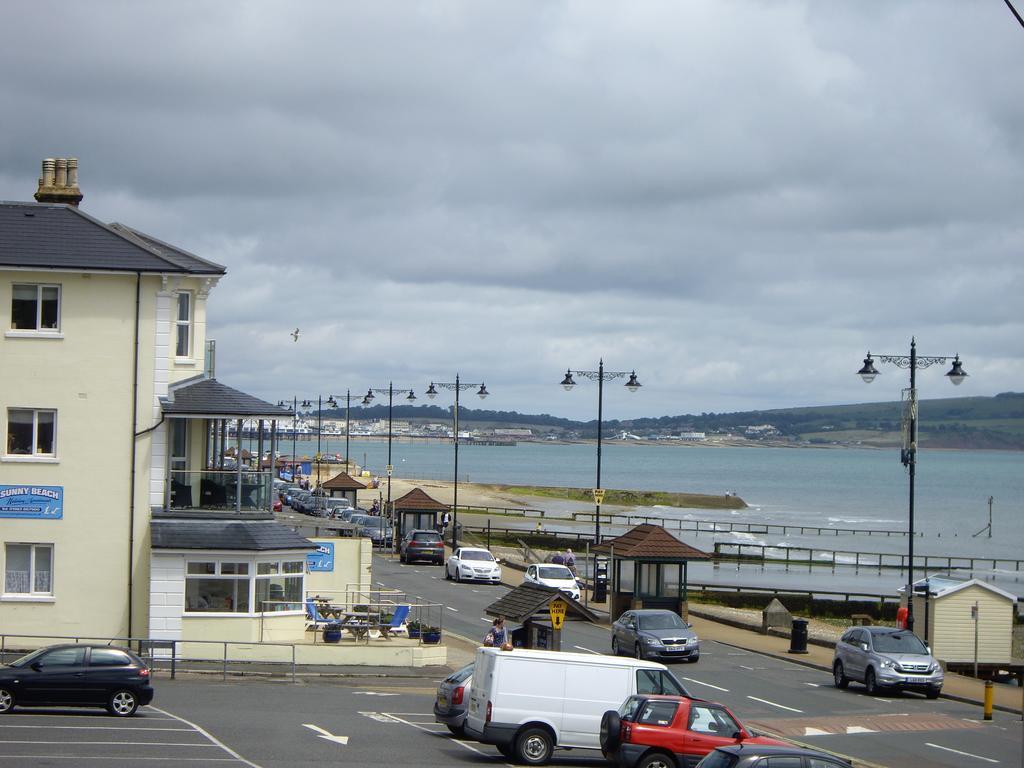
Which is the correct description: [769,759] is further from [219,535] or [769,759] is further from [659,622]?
[659,622]

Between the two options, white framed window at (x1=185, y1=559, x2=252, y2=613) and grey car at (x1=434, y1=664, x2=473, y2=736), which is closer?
grey car at (x1=434, y1=664, x2=473, y2=736)

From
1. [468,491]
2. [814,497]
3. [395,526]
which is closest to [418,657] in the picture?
[395,526]

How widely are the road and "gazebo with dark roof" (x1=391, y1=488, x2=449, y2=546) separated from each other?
26.1m

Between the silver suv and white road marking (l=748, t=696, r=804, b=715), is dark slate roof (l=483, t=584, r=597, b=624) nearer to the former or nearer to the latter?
white road marking (l=748, t=696, r=804, b=715)

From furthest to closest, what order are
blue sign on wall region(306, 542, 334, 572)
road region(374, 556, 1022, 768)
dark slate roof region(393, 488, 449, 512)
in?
dark slate roof region(393, 488, 449, 512) < blue sign on wall region(306, 542, 334, 572) < road region(374, 556, 1022, 768)

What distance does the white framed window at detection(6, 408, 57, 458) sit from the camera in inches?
1298

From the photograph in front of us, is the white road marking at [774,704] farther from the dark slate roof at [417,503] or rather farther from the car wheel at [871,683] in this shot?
the dark slate roof at [417,503]

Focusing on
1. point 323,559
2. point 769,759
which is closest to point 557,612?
point 769,759

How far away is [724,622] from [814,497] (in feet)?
508

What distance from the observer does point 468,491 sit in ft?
556

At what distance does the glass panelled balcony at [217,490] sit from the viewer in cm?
3362

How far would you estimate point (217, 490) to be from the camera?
33.9 m

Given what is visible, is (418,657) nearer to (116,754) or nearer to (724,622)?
(116,754)

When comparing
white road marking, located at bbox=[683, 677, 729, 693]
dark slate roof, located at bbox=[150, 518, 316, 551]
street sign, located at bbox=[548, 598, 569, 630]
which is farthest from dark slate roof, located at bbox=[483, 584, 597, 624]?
dark slate roof, located at bbox=[150, 518, 316, 551]
